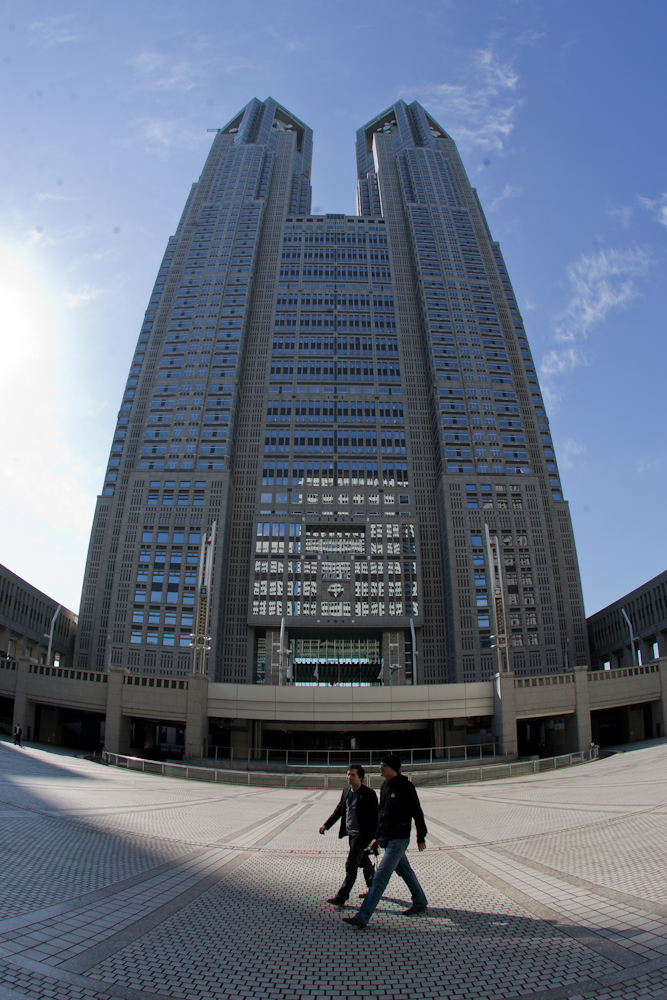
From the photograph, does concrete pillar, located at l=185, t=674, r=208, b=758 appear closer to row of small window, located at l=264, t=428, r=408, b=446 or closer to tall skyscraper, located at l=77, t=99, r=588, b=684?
tall skyscraper, located at l=77, t=99, r=588, b=684

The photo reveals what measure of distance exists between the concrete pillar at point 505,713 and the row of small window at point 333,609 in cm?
3270

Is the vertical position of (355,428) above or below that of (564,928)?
above

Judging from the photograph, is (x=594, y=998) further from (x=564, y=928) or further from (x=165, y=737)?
(x=165, y=737)

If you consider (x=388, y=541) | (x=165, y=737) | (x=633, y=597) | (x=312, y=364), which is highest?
(x=312, y=364)

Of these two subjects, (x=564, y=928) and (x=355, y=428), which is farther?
(x=355, y=428)

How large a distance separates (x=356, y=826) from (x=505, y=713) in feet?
139

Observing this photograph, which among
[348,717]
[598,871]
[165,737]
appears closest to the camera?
[598,871]

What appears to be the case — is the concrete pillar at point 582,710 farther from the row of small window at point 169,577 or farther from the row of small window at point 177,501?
the row of small window at point 177,501

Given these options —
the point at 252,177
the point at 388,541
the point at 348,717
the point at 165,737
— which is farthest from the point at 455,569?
the point at 252,177


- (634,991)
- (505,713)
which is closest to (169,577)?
(505,713)

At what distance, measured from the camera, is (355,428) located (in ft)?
308

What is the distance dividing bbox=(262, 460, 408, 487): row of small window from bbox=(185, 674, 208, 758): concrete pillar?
46411mm

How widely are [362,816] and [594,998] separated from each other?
134 inches

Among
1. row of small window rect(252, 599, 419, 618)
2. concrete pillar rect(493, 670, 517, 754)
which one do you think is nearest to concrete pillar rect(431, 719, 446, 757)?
concrete pillar rect(493, 670, 517, 754)
